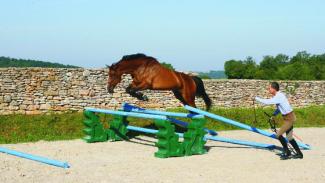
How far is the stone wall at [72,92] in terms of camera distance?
16.9 m

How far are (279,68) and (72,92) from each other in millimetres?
25843

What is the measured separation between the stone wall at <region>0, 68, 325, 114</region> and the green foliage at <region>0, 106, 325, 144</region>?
0.74 metres

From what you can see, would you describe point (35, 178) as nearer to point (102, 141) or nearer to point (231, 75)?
point (102, 141)

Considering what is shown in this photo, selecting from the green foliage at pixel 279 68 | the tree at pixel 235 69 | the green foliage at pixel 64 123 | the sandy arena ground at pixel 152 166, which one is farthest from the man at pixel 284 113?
the tree at pixel 235 69

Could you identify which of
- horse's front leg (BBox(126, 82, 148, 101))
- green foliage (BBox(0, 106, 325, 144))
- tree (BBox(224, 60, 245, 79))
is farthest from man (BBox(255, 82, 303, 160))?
tree (BBox(224, 60, 245, 79))

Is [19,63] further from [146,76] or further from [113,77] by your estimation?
[146,76]

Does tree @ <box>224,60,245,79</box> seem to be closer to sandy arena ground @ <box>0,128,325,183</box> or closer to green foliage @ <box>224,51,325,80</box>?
green foliage @ <box>224,51,325,80</box>

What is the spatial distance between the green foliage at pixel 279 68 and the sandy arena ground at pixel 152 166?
26.2 metres

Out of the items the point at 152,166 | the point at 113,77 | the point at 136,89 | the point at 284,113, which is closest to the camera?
the point at 152,166

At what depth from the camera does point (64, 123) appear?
15156mm

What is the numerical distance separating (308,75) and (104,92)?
71.5 feet

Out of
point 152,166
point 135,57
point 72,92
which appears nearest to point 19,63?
point 72,92

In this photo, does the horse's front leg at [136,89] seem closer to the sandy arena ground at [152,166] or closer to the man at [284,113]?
the sandy arena ground at [152,166]

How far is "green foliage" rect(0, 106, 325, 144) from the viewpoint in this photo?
1301 cm
